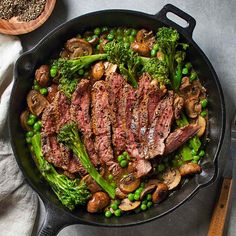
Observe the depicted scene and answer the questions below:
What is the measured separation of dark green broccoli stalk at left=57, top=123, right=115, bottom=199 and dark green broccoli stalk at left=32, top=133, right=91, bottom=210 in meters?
A: 0.13

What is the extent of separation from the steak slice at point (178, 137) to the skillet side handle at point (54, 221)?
949 millimetres

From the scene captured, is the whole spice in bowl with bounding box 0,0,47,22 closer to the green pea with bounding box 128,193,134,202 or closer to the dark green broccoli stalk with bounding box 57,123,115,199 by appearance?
the dark green broccoli stalk with bounding box 57,123,115,199

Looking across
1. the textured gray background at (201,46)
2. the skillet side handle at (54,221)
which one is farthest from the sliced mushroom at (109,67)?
the skillet side handle at (54,221)

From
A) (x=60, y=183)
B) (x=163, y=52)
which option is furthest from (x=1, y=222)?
(x=163, y=52)

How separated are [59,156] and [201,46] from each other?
5.23 ft

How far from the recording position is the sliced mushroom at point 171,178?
416cm

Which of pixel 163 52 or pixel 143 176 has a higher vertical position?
pixel 163 52

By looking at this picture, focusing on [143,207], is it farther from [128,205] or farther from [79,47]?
[79,47]

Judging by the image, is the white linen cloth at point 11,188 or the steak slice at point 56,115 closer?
the steak slice at point 56,115

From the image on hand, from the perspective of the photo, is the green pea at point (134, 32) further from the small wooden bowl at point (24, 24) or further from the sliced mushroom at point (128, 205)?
the sliced mushroom at point (128, 205)

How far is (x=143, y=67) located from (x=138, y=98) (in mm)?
262

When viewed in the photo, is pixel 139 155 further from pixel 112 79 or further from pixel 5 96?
pixel 5 96

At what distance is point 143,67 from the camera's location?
4.22 m

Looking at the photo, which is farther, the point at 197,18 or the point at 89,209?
the point at 197,18
